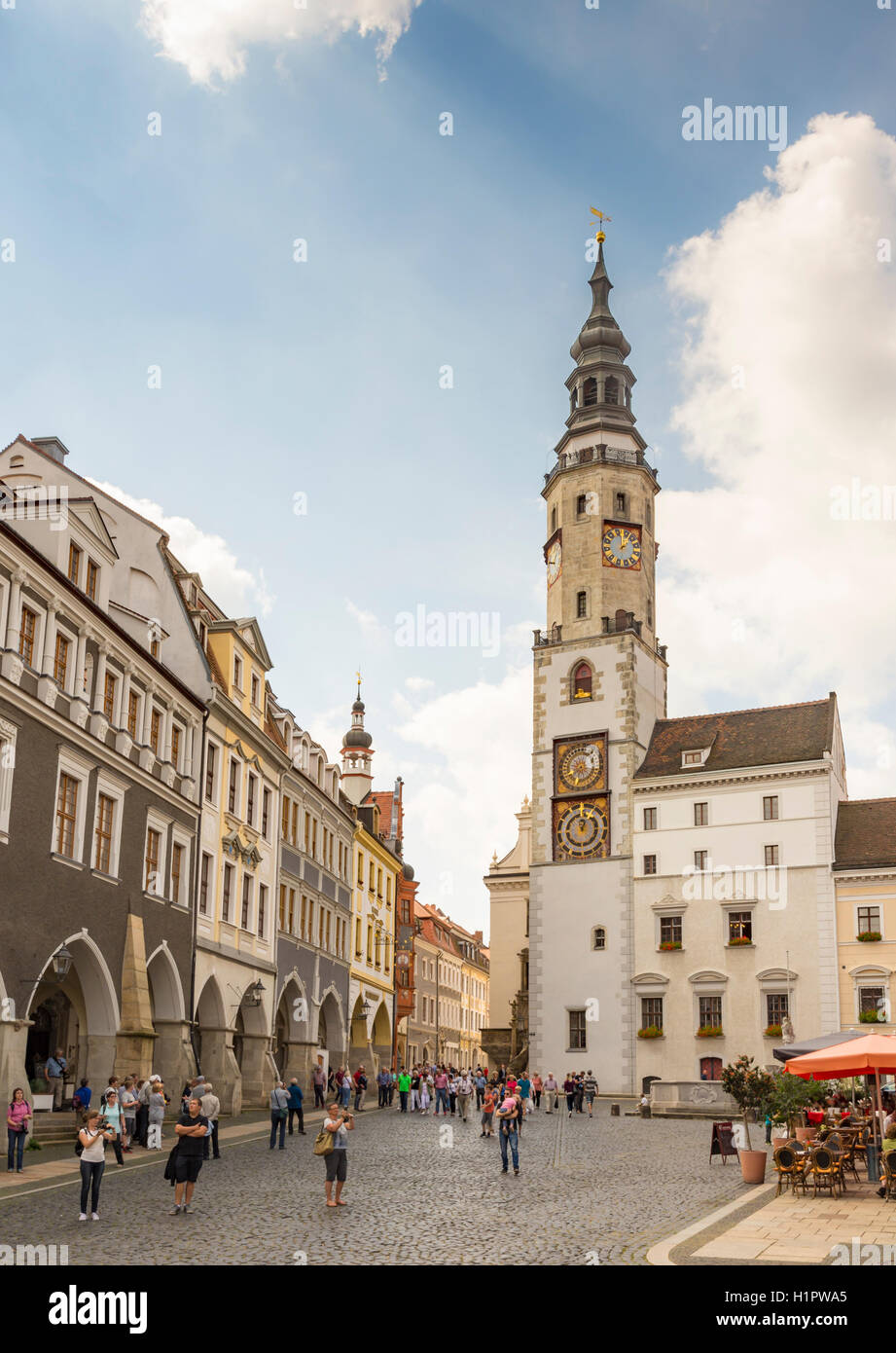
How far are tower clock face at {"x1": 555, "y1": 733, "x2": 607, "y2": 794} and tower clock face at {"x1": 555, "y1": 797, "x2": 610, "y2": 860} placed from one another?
2.28ft

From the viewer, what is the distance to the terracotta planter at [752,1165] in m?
22.1

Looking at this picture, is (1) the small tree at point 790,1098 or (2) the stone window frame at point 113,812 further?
(2) the stone window frame at point 113,812

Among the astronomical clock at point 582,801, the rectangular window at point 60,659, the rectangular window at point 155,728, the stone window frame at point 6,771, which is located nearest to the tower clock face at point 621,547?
the astronomical clock at point 582,801

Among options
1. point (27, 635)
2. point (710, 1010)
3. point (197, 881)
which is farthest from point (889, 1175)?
point (710, 1010)

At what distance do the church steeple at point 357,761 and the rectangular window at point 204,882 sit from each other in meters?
37.9

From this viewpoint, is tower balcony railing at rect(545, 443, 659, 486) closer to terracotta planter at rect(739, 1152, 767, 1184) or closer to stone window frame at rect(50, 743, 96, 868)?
stone window frame at rect(50, 743, 96, 868)

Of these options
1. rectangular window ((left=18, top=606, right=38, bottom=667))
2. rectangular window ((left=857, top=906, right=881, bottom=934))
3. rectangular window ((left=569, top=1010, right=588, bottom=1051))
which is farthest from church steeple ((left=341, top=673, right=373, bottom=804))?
rectangular window ((left=18, top=606, right=38, bottom=667))

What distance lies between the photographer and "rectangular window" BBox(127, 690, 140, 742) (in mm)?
31625

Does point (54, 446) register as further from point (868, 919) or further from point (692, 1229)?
point (868, 919)

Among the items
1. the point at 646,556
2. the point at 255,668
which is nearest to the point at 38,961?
the point at 255,668

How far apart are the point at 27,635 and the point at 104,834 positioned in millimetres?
5685

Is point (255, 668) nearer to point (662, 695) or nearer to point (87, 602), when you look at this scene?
point (87, 602)

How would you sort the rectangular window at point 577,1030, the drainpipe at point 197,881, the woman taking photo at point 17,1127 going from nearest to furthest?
the woman taking photo at point 17,1127
the drainpipe at point 197,881
the rectangular window at point 577,1030

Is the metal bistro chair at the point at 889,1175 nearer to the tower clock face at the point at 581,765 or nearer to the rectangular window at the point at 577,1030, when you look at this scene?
the rectangular window at the point at 577,1030
